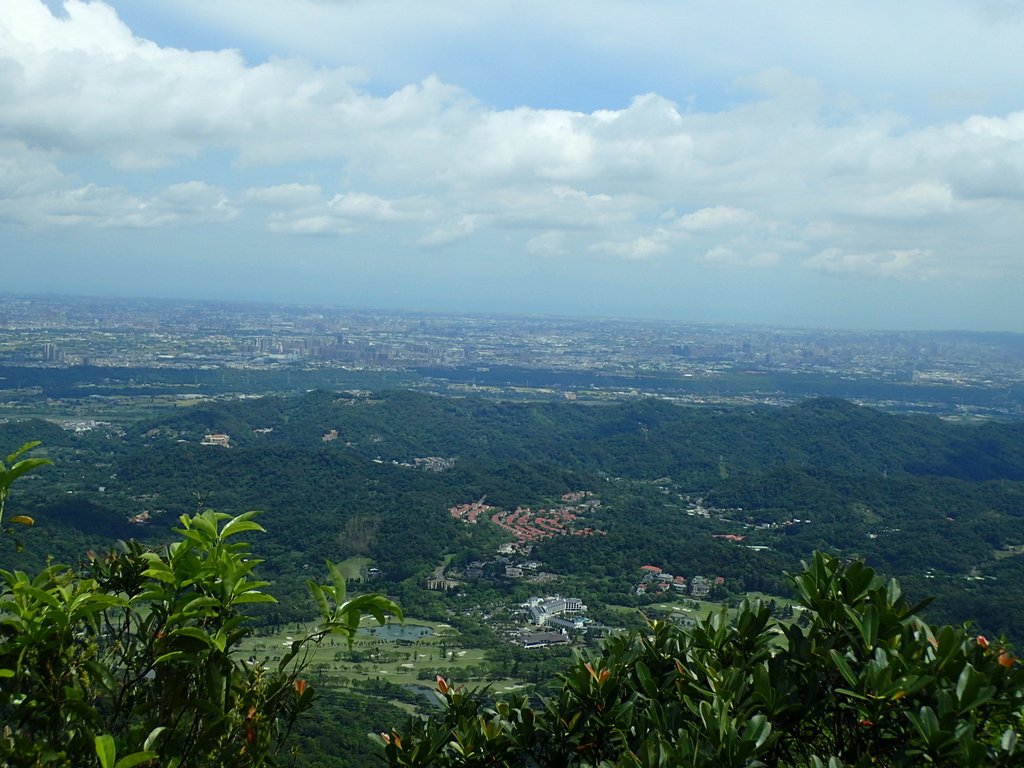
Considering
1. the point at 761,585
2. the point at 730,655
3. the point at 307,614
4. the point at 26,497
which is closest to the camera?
the point at 730,655

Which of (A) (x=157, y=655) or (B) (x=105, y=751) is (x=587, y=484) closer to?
(A) (x=157, y=655)

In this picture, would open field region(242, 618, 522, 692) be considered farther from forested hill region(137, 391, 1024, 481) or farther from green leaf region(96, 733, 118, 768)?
forested hill region(137, 391, 1024, 481)

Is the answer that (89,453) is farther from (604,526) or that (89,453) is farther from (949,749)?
(949,749)

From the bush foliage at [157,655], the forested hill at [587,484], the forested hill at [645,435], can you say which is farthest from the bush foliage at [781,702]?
the forested hill at [645,435]

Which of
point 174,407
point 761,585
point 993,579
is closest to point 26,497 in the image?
point 174,407

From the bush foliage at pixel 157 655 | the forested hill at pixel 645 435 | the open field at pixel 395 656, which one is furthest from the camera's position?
the forested hill at pixel 645 435

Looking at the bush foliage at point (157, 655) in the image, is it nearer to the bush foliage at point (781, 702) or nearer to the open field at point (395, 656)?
the bush foliage at point (781, 702)

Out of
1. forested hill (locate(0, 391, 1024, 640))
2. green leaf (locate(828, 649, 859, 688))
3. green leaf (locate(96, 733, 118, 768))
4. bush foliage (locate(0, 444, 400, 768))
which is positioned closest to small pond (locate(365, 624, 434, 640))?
forested hill (locate(0, 391, 1024, 640))

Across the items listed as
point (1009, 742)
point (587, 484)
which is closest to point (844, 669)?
point (1009, 742)
